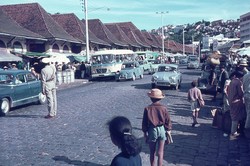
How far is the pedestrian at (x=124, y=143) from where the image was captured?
302cm

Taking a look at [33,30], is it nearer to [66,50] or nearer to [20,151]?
[66,50]

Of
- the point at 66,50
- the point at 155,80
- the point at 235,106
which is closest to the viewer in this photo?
the point at 235,106

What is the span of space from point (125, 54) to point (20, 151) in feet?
74.8

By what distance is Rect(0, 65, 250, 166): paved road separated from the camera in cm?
665

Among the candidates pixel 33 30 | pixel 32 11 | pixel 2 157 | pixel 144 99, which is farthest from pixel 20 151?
pixel 32 11

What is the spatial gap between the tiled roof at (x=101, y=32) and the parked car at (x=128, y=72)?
65.6 feet

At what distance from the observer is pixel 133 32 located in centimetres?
6231

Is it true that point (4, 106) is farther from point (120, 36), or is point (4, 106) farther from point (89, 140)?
point (120, 36)

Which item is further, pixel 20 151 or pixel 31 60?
pixel 31 60

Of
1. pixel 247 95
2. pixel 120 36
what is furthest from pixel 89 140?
pixel 120 36

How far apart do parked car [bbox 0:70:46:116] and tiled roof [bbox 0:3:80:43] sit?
1699 cm

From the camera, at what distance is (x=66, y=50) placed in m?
35.3

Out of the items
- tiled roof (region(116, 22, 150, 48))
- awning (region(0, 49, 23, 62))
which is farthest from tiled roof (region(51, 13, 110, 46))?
tiled roof (region(116, 22, 150, 48))

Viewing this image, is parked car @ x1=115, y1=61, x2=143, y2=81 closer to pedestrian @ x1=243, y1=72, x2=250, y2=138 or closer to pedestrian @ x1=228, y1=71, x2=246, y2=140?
pedestrian @ x1=228, y1=71, x2=246, y2=140
